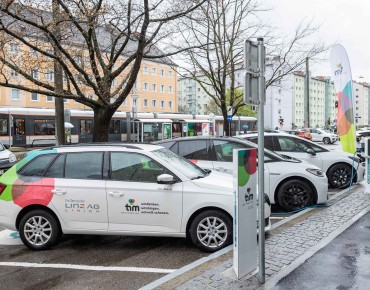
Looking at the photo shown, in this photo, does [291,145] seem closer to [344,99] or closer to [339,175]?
[339,175]

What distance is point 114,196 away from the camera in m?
5.90

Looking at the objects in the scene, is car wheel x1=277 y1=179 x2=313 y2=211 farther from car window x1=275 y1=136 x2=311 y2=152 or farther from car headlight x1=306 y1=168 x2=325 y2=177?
car window x1=275 y1=136 x2=311 y2=152

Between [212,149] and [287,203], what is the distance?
1922mm

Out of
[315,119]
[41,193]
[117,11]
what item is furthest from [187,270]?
[315,119]

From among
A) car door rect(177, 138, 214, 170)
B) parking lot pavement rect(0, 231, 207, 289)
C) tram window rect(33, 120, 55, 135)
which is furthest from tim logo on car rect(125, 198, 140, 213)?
tram window rect(33, 120, 55, 135)

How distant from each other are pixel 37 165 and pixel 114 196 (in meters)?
1.43

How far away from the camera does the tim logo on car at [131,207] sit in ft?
19.1

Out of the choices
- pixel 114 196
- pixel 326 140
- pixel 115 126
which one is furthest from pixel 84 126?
pixel 114 196

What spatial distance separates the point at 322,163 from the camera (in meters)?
11.1

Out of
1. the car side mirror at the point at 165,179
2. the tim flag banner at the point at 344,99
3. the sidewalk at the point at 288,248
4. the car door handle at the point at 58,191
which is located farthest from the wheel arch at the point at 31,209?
the tim flag banner at the point at 344,99

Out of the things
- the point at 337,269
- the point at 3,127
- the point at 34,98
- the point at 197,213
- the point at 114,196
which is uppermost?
the point at 34,98

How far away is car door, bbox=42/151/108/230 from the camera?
5.96 metres

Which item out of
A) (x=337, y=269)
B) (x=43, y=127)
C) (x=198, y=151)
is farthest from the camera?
(x=43, y=127)

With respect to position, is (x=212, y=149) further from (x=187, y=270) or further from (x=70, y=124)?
(x=70, y=124)
